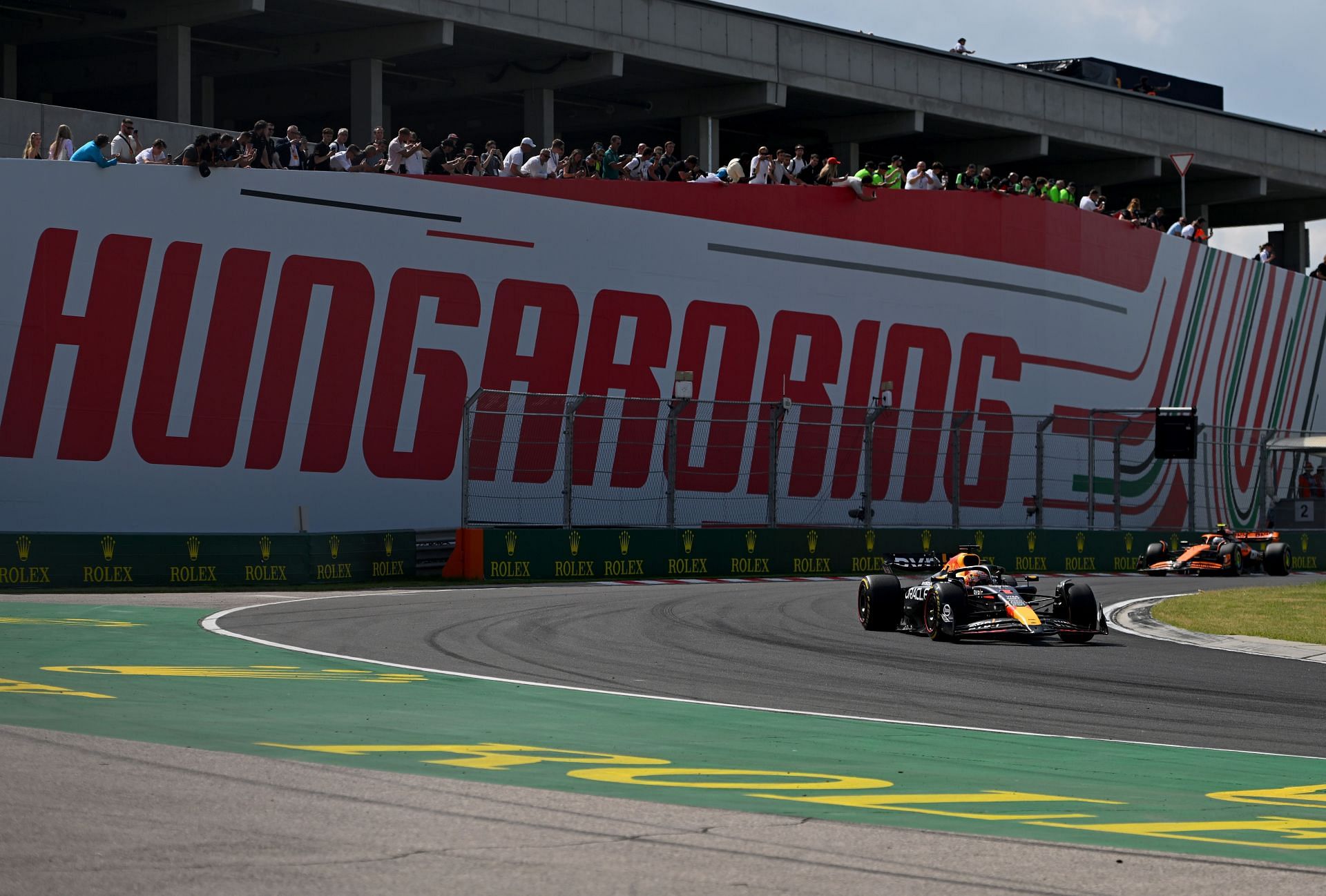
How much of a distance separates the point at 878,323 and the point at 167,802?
94.1 feet

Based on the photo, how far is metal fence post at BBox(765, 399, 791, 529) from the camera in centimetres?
2789

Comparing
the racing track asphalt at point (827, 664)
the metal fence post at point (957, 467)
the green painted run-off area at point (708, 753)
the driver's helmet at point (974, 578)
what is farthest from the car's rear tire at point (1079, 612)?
the metal fence post at point (957, 467)

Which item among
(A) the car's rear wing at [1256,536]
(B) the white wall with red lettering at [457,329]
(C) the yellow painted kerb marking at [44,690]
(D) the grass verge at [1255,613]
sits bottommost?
(D) the grass verge at [1255,613]

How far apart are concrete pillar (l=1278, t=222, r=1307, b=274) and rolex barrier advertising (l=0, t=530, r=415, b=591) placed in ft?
131

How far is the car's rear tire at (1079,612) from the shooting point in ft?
52.7

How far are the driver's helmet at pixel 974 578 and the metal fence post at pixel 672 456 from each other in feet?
35.0

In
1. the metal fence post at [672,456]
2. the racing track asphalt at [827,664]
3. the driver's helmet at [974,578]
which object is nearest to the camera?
the racing track asphalt at [827,664]

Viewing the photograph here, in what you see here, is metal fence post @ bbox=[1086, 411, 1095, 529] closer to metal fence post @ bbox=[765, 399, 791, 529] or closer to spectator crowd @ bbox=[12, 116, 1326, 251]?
spectator crowd @ bbox=[12, 116, 1326, 251]

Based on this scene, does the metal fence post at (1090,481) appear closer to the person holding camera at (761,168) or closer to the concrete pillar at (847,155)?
the person holding camera at (761,168)

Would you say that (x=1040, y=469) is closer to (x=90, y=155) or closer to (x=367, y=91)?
(x=367, y=91)

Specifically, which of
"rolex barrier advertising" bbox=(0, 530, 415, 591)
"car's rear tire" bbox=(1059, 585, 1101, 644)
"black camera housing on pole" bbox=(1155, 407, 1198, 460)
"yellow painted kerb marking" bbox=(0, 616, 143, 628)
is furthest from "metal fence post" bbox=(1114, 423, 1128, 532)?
"yellow painted kerb marking" bbox=(0, 616, 143, 628)

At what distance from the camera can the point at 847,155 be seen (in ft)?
137

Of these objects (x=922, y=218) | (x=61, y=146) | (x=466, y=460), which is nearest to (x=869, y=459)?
(x=466, y=460)

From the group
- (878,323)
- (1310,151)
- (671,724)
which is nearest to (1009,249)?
(878,323)
